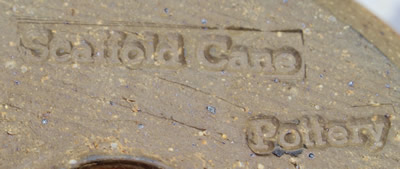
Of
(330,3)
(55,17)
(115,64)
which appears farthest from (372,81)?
(55,17)

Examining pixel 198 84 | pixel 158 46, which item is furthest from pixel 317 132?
pixel 158 46

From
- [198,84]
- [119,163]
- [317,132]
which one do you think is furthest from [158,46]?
[317,132]

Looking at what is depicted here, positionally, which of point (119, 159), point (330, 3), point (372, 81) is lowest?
point (119, 159)

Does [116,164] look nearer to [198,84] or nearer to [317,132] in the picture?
[198,84]

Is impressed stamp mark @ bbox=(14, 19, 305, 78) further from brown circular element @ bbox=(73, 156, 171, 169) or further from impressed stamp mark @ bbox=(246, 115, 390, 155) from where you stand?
brown circular element @ bbox=(73, 156, 171, 169)

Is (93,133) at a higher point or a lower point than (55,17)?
lower

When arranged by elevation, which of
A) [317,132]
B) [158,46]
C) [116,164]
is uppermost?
[158,46]

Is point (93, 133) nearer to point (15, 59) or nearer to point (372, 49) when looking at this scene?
point (15, 59)

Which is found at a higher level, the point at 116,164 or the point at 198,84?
the point at 198,84
